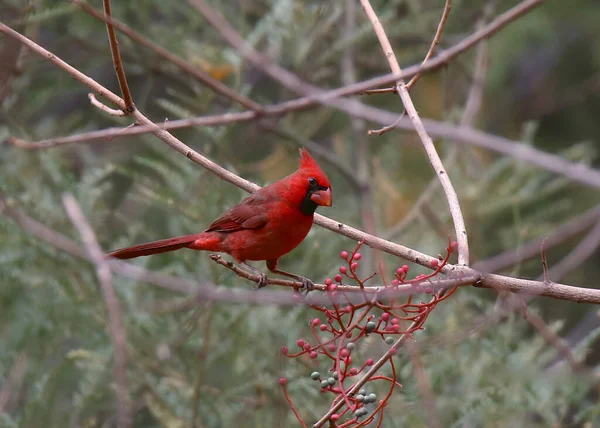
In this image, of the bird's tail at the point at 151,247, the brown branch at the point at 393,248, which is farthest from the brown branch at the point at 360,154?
the brown branch at the point at 393,248

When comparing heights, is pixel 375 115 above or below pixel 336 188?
below

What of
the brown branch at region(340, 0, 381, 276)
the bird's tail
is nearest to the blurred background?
the brown branch at region(340, 0, 381, 276)

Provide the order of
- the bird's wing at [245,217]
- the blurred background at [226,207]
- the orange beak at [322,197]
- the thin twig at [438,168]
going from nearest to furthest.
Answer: the thin twig at [438,168] → the orange beak at [322,197] → the bird's wing at [245,217] → the blurred background at [226,207]

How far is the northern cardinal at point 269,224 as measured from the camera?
3299mm

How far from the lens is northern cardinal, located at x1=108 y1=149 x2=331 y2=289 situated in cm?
330

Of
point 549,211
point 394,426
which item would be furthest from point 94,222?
point 549,211

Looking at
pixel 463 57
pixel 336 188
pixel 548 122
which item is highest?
pixel 548 122

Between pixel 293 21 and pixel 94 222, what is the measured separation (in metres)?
1.78

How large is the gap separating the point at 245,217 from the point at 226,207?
90cm

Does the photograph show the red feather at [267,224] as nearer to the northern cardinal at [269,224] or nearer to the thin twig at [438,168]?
the northern cardinal at [269,224]

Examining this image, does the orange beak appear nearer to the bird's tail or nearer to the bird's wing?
the bird's wing

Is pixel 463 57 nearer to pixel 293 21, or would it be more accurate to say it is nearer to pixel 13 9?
pixel 293 21

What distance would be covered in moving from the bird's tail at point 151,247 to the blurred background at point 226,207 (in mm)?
210

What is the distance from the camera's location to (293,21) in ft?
18.0
